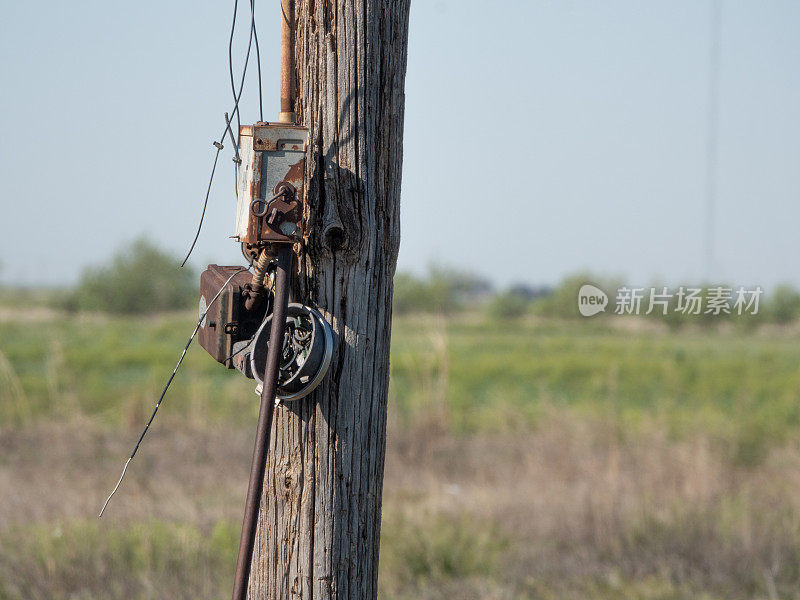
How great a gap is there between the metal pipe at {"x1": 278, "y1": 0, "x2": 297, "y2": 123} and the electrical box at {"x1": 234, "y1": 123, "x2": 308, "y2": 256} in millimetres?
135

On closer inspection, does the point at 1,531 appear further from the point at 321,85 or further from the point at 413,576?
the point at 321,85

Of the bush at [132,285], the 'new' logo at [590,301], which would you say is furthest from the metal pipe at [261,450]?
the bush at [132,285]

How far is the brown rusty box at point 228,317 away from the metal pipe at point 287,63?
0.36 metres

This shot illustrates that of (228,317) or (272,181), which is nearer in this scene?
(272,181)

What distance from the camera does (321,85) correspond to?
1.65 metres

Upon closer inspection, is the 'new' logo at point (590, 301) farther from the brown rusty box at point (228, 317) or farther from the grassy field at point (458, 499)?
the brown rusty box at point (228, 317)

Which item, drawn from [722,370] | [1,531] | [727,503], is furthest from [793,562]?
[722,370]

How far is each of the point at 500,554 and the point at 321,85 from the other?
3665 mm

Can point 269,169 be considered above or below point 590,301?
above

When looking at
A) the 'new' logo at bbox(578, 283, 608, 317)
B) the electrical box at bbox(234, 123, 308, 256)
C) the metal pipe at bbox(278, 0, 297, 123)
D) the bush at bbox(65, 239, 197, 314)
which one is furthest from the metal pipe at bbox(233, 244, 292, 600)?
the bush at bbox(65, 239, 197, 314)

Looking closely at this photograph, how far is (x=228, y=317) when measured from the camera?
1640 millimetres

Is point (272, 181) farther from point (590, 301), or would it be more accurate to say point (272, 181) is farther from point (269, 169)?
A: point (590, 301)

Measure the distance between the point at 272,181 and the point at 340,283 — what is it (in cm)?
27

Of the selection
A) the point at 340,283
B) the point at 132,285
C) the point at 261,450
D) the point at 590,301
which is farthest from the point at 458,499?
the point at 132,285
